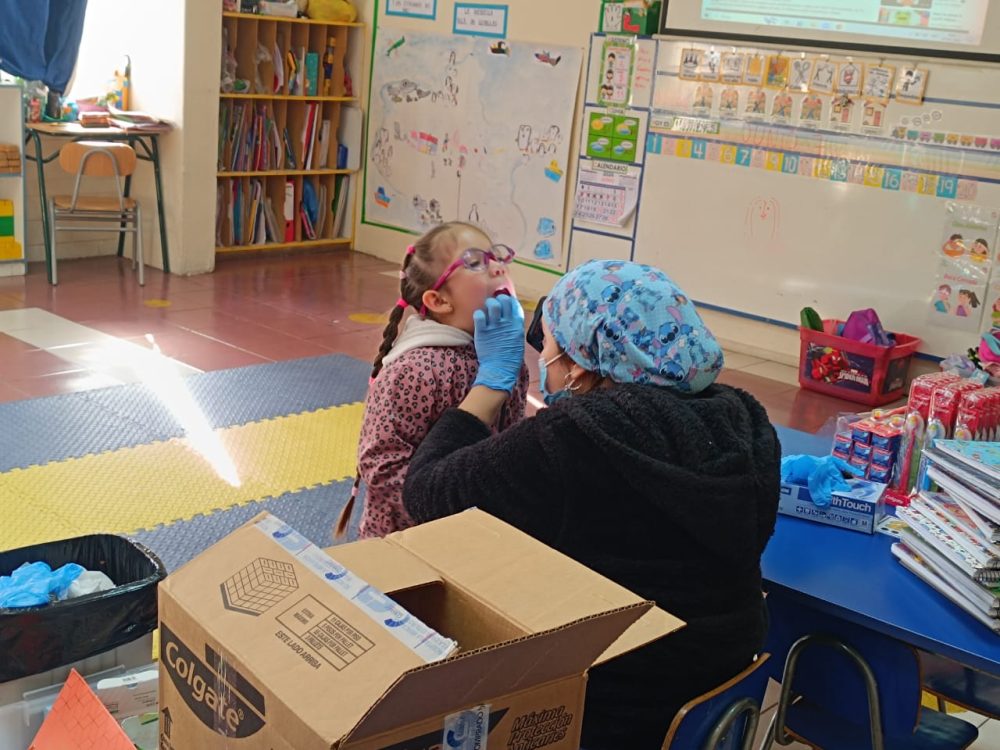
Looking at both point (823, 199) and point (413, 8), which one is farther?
point (413, 8)

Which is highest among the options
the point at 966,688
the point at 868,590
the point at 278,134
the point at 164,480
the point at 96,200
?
the point at 278,134

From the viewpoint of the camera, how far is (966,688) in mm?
1933

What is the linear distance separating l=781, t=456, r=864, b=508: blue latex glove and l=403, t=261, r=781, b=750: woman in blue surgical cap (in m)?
0.44

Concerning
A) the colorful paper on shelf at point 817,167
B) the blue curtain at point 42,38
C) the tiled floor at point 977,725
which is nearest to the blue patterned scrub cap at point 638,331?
the tiled floor at point 977,725

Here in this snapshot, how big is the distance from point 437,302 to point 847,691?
2.99ft

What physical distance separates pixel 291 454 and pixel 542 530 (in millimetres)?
2457

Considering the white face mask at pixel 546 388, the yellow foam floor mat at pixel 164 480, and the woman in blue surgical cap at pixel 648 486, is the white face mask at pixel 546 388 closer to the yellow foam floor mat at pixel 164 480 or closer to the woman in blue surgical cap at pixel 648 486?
the woman in blue surgical cap at pixel 648 486

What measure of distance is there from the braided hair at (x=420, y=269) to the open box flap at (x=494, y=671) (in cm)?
98

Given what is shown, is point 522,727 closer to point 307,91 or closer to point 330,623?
point 330,623

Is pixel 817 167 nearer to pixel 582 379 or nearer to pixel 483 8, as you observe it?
pixel 483 8

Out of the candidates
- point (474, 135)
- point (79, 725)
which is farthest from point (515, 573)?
point (474, 135)

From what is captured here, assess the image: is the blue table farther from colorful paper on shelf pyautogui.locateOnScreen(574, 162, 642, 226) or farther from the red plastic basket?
colorful paper on shelf pyautogui.locateOnScreen(574, 162, 642, 226)

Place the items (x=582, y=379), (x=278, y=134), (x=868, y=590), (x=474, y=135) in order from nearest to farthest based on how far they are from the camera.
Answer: (x=582, y=379) → (x=868, y=590) → (x=474, y=135) → (x=278, y=134)

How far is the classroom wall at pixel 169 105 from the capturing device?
237 inches
